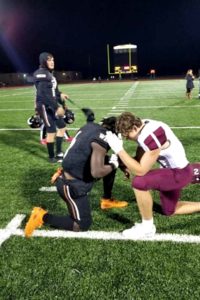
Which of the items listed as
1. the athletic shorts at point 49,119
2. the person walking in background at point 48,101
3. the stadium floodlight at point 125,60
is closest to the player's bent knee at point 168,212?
the person walking in background at point 48,101

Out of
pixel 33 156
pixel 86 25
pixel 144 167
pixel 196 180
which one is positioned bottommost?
pixel 33 156

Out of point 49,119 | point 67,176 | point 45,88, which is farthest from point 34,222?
point 45,88

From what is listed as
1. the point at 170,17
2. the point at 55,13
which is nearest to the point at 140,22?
the point at 170,17

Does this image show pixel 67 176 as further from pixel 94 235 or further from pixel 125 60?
pixel 125 60

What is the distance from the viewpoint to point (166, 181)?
388cm

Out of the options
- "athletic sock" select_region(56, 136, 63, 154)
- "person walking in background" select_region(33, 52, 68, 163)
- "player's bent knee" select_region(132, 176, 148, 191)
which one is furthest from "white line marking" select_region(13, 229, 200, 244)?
"athletic sock" select_region(56, 136, 63, 154)

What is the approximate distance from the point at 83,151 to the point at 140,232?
0.99 metres

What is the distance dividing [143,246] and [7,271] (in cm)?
127

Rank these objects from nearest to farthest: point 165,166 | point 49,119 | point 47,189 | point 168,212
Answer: point 165,166
point 168,212
point 47,189
point 49,119

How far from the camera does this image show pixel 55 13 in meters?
70.9

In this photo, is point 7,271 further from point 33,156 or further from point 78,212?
point 33,156

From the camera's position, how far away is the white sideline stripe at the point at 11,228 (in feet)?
12.8

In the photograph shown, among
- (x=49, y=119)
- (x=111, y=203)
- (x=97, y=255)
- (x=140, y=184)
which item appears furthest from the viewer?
(x=49, y=119)

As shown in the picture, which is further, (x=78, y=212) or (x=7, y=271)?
(x=78, y=212)
